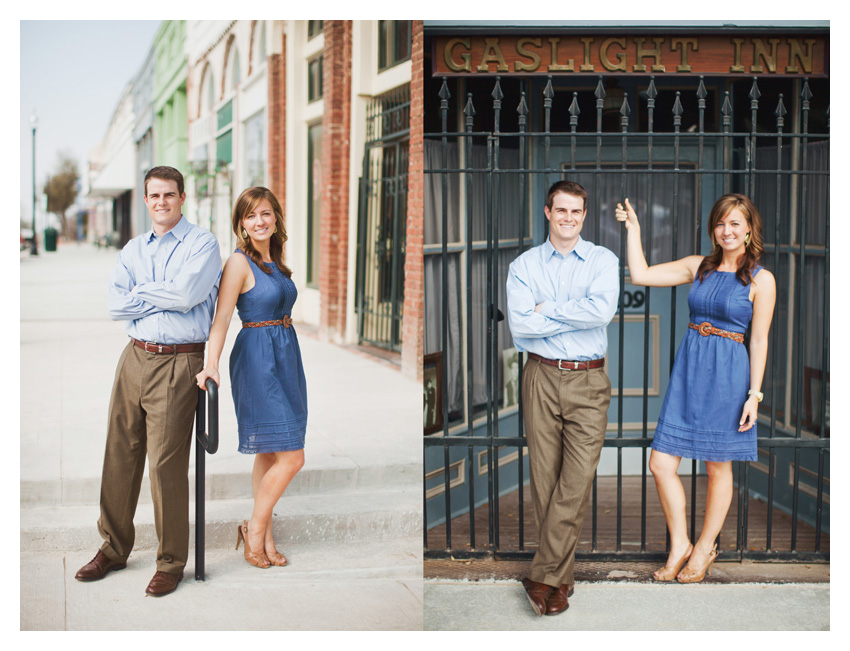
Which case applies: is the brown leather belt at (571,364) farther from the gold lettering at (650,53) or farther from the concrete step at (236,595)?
the gold lettering at (650,53)

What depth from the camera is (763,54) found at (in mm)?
4180

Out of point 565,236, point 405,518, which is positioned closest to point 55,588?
point 405,518

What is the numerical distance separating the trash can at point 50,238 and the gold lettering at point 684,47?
311 centimetres

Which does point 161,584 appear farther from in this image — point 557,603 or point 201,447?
point 557,603

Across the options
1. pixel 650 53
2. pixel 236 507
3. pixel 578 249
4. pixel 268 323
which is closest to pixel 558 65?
pixel 650 53

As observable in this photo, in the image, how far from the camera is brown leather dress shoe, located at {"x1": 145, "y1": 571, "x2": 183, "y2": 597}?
124 inches

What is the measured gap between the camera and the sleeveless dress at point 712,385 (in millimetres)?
3434

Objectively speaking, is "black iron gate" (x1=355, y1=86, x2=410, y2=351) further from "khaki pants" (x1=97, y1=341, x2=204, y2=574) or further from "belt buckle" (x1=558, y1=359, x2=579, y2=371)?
"khaki pants" (x1=97, y1=341, x2=204, y2=574)

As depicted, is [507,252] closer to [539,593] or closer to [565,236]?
[565,236]

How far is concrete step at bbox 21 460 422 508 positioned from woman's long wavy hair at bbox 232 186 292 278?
1058 millimetres

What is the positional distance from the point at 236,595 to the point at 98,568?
54 cm

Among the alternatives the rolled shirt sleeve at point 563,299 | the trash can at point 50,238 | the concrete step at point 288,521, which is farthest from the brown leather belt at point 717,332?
the trash can at point 50,238

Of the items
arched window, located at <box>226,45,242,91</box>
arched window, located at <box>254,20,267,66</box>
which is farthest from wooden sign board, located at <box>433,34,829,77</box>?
arched window, located at <box>226,45,242,91</box>

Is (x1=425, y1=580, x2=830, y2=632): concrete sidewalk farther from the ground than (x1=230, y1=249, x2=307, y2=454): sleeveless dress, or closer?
closer
